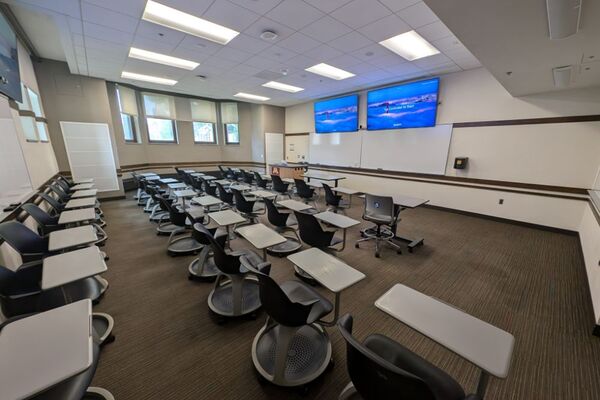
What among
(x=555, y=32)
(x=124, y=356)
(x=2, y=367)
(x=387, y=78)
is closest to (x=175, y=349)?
(x=124, y=356)

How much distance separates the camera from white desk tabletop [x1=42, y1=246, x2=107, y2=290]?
4.52 feet

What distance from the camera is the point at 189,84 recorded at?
650 cm

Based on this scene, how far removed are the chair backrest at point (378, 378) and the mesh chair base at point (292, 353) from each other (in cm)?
59

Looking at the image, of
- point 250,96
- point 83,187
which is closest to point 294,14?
point 83,187

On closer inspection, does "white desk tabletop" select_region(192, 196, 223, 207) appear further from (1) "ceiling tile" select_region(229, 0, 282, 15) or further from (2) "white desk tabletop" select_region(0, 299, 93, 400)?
(1) "ceiling tile" select_region(229, 0, 282, 15)

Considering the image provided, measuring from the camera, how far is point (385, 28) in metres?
3.26

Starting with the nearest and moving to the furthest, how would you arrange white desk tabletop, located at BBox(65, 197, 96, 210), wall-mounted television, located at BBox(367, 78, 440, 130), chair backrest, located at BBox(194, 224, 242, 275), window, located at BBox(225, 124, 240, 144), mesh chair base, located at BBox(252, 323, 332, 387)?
mesh chair base, located at BBox(252, 323, 332, 387), chair backrest, located at BBox(194, 224, 242, 275), white desk tabletop, located at BBox(65, 197, 96, 210), wall-mounted television, located at BBox(367, 78, 440, 130), window, located at BBox(225, 124, 240, 144)

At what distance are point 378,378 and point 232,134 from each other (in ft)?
32.7

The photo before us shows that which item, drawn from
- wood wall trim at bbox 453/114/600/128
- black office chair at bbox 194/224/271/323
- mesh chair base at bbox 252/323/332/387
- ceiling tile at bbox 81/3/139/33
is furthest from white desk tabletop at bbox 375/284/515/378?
wood wall trim at bbox 453/114/600/128

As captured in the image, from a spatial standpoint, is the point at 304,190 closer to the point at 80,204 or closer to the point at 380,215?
the point at 380,215

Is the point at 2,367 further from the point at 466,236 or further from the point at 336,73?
the point at 336,73

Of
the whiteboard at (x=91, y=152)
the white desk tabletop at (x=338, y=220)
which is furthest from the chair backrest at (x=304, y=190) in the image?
the whiteboard at (x=91, y=152)

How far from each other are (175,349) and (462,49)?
5.83m

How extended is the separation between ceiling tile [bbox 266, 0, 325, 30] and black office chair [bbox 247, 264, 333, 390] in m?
3.10
